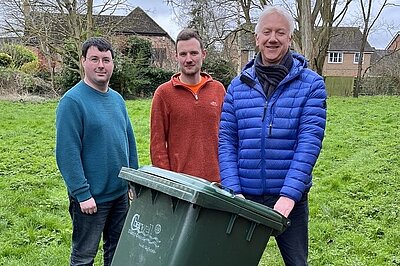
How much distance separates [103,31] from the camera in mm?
18375

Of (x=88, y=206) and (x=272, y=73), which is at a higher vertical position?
(x=272, y=73)

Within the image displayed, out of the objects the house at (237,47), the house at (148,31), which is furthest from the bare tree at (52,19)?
the house at (237,47)

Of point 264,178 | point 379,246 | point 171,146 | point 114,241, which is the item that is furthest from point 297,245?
point 379,246

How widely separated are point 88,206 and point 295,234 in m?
1.22

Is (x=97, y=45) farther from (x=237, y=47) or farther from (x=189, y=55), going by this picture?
(x=237, y=47)

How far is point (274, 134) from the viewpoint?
2301 mm

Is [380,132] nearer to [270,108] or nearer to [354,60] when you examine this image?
[270,108]

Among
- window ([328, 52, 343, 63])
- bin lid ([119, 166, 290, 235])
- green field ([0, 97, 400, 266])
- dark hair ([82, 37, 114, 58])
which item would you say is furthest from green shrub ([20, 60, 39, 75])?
window ([328, 52, 343, 63])

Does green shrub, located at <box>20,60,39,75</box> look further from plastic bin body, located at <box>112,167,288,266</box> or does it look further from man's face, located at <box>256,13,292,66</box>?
plastic bin body, located at <box>112,167,288,266</box>

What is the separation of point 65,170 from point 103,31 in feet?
54.1

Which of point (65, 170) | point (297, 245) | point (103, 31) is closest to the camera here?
point (297, 245)

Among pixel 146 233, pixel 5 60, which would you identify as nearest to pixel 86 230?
pixel 146 233

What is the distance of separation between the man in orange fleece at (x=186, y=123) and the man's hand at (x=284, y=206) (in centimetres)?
84

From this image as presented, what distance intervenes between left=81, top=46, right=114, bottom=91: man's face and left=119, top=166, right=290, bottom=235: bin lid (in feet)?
3.08
